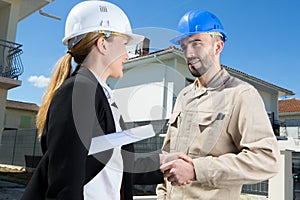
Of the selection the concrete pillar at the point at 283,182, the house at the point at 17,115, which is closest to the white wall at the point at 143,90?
the concrete pillar at the point at 283,182

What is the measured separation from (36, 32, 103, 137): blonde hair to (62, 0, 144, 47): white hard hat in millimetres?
28

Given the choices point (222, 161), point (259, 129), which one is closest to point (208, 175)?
point (222, 161)

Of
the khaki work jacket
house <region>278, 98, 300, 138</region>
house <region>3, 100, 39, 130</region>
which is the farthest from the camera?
house <region>278, 98, 300, 138</region>

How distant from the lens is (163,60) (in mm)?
969

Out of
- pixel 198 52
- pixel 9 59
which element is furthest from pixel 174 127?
pixel 9 59

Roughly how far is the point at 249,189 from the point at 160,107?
3.85m

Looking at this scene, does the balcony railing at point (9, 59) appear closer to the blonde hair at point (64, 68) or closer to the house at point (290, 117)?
the blonde hair at point (64, 68)

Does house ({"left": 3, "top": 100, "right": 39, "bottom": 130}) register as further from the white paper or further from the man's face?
the white paper

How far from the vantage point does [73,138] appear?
78 cm

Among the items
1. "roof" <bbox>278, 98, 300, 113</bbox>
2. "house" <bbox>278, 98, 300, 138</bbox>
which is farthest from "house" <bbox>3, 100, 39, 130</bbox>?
"roof" <bbox>278, 98, 300, 113</bbox>

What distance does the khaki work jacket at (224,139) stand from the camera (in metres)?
1.05

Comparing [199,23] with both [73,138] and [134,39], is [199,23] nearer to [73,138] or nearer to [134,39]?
[134,39]

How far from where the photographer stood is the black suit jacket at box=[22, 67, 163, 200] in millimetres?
770

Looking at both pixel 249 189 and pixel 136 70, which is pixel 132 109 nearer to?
pixel 136 70
